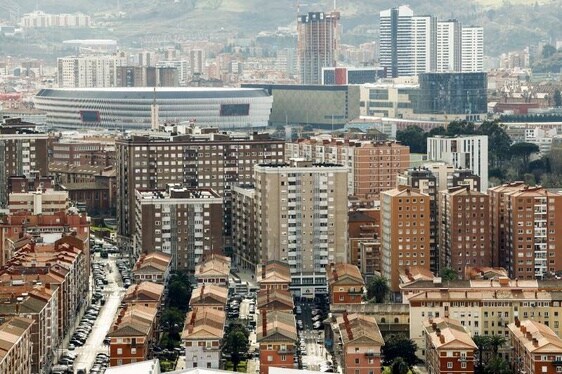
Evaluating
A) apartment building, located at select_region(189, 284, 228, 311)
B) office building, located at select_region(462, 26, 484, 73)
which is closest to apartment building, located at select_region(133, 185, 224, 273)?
apartment building, located at select_region(189, 284, 228, 311)

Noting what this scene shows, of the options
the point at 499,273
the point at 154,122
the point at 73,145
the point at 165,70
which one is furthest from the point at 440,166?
the point at 165,70

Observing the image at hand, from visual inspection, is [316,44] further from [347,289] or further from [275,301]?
[275,301]

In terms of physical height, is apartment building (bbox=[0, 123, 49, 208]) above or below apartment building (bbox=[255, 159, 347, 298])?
above

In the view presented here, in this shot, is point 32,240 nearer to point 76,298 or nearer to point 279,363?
point 76,298

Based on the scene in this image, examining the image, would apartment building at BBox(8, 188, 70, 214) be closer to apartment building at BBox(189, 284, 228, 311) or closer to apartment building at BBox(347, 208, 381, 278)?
apartment building at BBox(347, 208, 381, 278)

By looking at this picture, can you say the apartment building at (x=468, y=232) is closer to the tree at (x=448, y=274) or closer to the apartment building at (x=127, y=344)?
the tree at (x=448, y=274)

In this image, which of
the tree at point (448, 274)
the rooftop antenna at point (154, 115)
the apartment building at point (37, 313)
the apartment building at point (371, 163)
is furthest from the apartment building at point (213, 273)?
the rooftop antenna at point (154, 115)

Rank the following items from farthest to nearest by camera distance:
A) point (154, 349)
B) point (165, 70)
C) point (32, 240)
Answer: point (165, 70) < point (32, 240) < point (154, 349)
